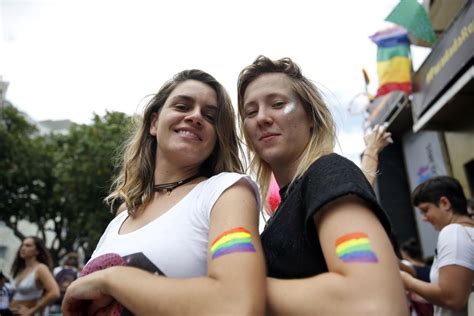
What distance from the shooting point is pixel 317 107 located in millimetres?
1819

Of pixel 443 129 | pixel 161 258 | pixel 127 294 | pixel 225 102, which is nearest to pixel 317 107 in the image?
pixel 225 102

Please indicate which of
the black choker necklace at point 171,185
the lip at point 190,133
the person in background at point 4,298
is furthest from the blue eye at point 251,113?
the person in background at point 4,298

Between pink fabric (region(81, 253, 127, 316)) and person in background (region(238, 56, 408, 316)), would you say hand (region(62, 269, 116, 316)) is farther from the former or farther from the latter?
person in background (region(238, 56, 408, 316))

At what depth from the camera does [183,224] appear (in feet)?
4.88

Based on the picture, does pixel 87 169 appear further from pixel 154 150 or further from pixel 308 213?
pixel 308 213

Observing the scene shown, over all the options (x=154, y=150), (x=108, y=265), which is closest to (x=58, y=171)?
(x=154, y=150)

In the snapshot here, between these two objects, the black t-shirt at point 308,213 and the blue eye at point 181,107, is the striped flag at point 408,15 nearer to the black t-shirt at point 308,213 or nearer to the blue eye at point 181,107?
the blue eye at point 181,107

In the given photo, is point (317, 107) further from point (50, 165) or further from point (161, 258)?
point (50, 165)

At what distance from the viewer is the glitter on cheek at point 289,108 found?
172 cm

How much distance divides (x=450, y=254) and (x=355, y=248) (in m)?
2.04

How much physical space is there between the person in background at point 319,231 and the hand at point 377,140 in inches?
45.6

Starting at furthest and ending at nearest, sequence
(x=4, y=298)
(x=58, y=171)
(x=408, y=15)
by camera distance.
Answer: (x=58, y=171) < (x=408, y=15) < (x=4, y=298)

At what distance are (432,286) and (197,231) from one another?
83.0 inches

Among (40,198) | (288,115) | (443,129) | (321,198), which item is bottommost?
(40,198)
